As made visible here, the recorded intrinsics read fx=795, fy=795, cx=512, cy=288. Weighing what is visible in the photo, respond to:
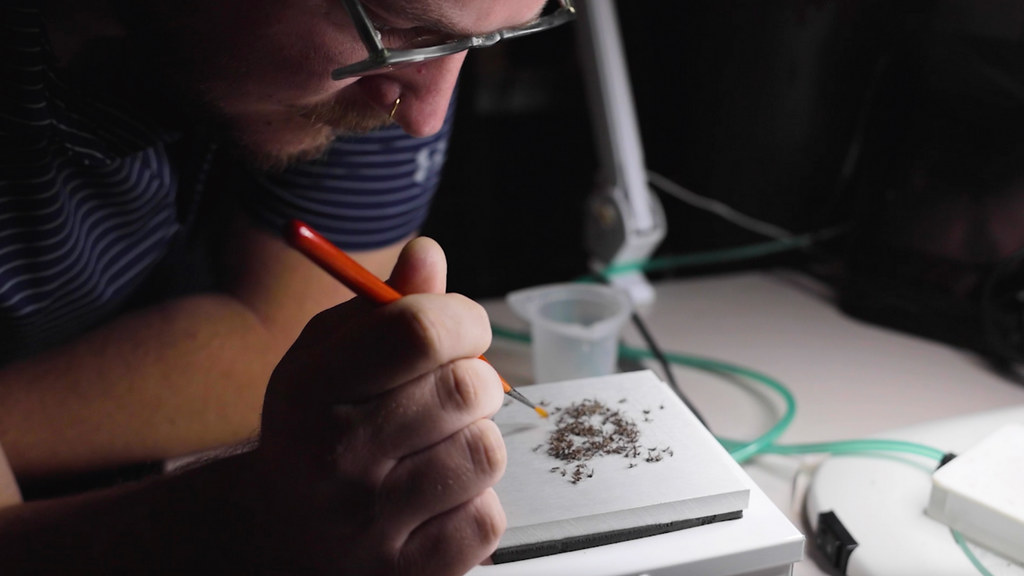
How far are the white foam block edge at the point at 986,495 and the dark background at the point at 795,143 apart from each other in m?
0.36

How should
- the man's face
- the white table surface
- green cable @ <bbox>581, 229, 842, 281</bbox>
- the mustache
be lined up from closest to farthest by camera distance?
1. the man's face
2. the mustache
3. the white table surface
4. green cable @ <bbox>581, 229, 842, 281</bbox>

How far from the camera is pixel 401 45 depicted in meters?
0.56

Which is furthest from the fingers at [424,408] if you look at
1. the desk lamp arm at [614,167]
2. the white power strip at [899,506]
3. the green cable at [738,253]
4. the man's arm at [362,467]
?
the green cable at [738,253]

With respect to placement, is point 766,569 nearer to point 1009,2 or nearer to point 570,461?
point 570,461

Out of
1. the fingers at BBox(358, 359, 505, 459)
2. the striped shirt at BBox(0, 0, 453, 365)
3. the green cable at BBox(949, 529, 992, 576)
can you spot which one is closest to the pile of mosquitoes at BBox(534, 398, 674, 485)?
the fingers at BBox(358, 359, 505, 459)

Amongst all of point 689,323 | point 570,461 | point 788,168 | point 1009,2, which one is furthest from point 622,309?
point 1009,2

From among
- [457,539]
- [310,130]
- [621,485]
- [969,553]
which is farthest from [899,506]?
[310,130]

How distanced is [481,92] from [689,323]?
470 mm

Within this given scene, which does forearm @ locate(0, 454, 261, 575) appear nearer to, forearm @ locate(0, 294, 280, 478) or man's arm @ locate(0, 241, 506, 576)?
man's arm @ locate(0, 241, 506, 576)

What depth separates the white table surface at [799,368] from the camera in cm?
78

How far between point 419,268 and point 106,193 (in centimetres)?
41

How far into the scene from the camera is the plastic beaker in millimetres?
808

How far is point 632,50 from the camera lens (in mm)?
1156

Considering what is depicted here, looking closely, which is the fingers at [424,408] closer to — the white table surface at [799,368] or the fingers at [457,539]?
the fingers at [457,539]
